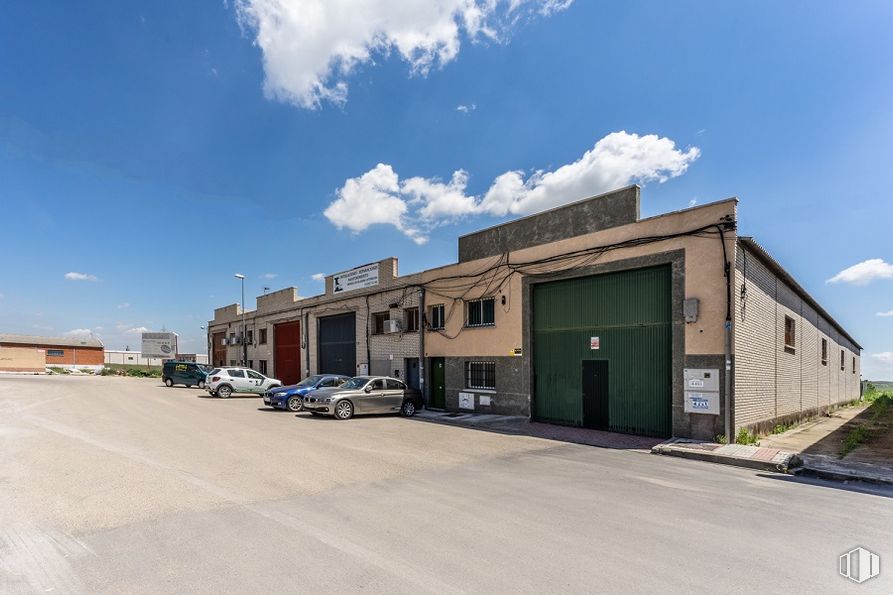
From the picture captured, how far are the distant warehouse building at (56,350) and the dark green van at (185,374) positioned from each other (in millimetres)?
39825

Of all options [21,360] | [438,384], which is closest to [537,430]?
[438,384]

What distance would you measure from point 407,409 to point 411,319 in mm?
5248

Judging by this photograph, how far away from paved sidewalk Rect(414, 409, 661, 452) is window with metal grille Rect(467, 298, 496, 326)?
→ 3578mm

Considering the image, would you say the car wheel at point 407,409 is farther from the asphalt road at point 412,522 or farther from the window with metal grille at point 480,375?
the asphalt road at point 412,522

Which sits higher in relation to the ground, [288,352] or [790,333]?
[790,333]

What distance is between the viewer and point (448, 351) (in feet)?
63.3

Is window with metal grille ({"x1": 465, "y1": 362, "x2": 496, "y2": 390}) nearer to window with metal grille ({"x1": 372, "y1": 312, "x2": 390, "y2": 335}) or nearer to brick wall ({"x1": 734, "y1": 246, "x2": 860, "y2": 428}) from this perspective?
window with metal grille ({"x1": 372, "y1": 312, "x2": 390, "y2": 335})

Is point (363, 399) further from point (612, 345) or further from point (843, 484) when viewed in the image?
point (843, 484)

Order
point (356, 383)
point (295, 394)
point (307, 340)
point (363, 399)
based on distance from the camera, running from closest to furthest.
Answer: point (363, 399), point (356, 383), point (295, 394), point (307, 340)

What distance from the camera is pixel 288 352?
32.6m

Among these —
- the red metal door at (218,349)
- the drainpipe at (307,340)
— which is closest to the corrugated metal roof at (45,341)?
the red metal door at (218,349)

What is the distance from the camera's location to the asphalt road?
4.14 m

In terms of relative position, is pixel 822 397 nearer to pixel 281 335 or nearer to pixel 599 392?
pixel 599 392

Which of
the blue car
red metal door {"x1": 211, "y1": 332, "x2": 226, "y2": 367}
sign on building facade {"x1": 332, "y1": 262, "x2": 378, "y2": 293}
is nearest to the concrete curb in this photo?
the blue car
